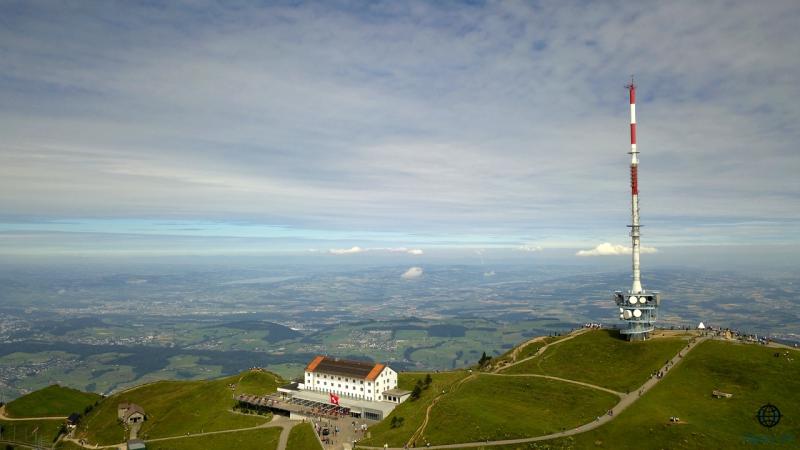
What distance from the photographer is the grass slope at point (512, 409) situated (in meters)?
82.3

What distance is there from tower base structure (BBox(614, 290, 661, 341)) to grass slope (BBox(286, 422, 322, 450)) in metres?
76.8

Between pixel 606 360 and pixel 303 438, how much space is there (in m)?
67.8

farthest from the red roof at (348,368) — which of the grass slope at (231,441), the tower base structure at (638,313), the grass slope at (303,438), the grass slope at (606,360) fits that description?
the tower base structure at (638,313)

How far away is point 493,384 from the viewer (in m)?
105

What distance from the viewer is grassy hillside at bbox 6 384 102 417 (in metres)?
154

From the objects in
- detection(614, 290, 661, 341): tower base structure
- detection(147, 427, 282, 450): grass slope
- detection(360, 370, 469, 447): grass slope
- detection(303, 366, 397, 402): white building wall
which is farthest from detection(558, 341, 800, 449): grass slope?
detection(147, 427, 282, 450): grass slope

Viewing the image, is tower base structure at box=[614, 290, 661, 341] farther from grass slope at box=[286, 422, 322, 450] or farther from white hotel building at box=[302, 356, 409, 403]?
grass slope at box=[286, 422, 322, 450]

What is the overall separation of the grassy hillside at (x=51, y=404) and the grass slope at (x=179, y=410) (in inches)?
682

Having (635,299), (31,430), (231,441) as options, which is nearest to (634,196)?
(635,299)

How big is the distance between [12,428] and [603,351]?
16543 cm

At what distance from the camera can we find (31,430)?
142375mm

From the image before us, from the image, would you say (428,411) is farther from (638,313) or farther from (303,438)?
(638,313)

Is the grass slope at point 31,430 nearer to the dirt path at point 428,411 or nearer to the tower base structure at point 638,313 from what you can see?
the dirt path at point 428,411

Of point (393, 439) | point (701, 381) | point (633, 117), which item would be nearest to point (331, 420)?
point (393, 439)
